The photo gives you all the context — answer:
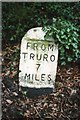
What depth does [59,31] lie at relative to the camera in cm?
282

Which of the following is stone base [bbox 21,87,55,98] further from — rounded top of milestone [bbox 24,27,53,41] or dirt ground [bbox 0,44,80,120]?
rounded top of milestone [bbox 24,27,53,41]

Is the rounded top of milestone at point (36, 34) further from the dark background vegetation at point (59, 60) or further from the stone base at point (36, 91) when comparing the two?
the stone base at point (36, 91)

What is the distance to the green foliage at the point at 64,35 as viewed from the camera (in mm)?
2820

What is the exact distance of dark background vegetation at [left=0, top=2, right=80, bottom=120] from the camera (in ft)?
9.24

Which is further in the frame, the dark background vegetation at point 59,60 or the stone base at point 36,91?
the stone base at point 36,91

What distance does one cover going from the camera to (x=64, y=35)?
282cm

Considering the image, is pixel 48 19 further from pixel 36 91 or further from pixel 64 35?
pixel 36 91

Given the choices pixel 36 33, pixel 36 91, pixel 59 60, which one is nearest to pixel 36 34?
pixel 36 33

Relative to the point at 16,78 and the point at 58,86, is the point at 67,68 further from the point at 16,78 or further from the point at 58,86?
the point at 16,78

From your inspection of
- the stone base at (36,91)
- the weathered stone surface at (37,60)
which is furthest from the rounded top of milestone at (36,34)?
the stone base at (36,91)

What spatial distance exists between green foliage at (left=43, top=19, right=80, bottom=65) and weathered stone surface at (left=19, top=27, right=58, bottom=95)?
0.04 m

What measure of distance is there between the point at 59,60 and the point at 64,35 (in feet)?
0.57

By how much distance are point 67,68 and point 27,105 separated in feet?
1.25

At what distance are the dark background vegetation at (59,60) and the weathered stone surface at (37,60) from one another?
0.03 m
